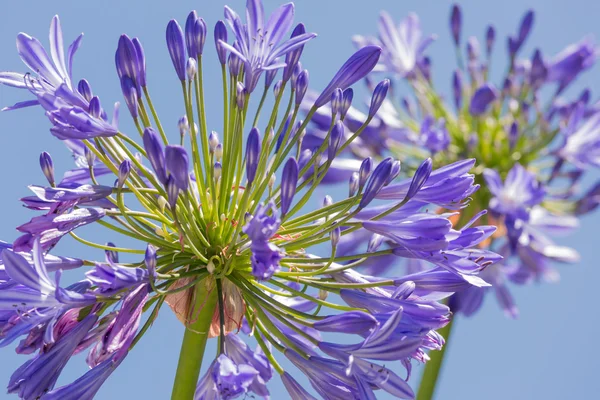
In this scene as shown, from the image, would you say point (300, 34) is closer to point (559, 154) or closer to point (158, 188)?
point (158, 188)

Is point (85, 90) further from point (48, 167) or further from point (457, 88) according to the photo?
point (457, 88)

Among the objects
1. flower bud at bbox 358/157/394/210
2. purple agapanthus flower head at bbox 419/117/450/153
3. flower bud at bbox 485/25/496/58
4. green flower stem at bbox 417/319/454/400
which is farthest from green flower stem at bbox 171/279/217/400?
flower bud at bbox 485/25/496/58

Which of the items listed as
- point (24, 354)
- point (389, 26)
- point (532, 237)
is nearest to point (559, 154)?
point (532, 237)

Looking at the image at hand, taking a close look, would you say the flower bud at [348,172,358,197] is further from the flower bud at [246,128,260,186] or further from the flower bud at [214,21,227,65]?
the flower bud at [214,21,227,65]

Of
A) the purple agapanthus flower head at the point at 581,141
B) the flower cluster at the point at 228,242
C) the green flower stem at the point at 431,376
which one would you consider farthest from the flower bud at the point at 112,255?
the purple agapanthus flower head at the point at 581,141

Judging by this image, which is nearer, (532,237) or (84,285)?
(84,285)

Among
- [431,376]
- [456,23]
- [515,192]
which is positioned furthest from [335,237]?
[456,23]

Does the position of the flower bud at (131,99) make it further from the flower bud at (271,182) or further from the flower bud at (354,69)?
the flower bud at (354,69)
